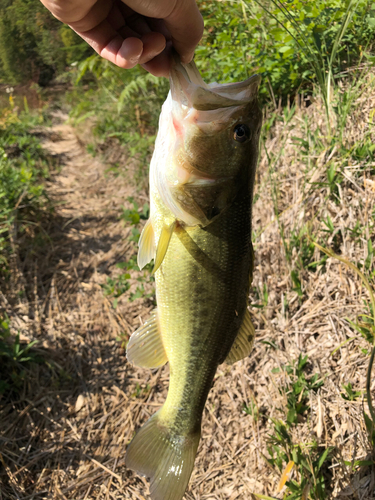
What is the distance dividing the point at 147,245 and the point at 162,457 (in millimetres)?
1082

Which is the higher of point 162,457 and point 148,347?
point 148,347

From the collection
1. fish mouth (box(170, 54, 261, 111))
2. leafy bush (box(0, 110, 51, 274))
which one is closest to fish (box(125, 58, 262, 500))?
fish mouth (box(170, 54, 261, 111))

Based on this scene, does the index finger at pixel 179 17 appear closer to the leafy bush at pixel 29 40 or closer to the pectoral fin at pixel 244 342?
the pectoral fin at pixel 244 342

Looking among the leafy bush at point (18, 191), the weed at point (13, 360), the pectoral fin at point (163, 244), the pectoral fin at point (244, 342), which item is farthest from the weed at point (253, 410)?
the leafy bush at point (18, 191)

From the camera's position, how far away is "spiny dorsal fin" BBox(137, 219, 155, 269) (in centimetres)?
186

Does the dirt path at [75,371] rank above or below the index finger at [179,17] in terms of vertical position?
below

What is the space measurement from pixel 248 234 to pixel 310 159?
1952mm

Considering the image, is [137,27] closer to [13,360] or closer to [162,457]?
[162,457]

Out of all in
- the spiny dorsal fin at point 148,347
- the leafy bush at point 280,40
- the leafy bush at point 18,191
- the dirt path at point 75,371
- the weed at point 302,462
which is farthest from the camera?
the leafy bush at point 18,191

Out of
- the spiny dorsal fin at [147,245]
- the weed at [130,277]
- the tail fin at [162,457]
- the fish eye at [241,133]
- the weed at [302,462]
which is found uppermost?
the fish eye at [241,133]

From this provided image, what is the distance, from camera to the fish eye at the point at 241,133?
161cm

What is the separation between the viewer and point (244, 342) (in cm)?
180

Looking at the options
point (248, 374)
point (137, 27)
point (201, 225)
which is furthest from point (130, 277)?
point (137, 27)

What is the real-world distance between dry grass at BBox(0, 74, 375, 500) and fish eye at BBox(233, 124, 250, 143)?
5.16 feet
